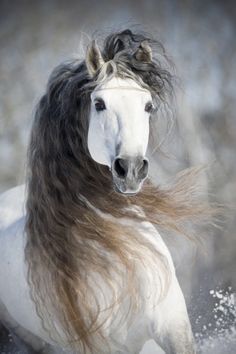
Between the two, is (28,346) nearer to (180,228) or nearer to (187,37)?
(180,228)

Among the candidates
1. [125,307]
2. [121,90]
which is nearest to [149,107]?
[121,90]

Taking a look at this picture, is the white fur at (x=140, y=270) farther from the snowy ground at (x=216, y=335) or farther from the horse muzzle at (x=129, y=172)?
the snowy ground at (x=216, y=335)

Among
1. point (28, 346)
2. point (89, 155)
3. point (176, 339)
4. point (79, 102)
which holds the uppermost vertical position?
point (79, 102)

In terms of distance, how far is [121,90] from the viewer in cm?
169

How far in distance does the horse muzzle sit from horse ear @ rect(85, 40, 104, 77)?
309 mm

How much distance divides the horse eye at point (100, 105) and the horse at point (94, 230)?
0.20 feet

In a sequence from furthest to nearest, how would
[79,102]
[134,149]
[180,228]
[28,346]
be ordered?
[28,346] < [180,228] < [79,102] < [134,149]

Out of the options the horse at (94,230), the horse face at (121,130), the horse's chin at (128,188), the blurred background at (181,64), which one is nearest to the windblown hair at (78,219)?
the horse at (94,230)

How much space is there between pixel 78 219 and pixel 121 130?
1.16 ft

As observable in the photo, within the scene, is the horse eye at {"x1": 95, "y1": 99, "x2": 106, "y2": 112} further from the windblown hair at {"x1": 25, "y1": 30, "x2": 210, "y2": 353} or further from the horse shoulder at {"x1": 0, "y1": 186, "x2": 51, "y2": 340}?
the horse shoulder at {"x1": 0, "y1": 186, "x2": 51, "y2": 340}

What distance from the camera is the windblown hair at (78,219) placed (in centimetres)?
183

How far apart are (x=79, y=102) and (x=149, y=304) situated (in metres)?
0.60

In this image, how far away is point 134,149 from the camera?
1595mm

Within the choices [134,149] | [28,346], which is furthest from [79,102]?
[28,346]
